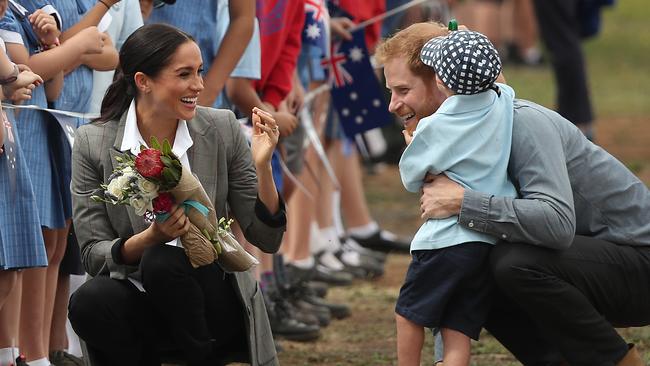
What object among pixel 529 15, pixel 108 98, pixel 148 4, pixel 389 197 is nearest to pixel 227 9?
pixel 148 4

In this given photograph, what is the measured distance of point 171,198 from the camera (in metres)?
4.34

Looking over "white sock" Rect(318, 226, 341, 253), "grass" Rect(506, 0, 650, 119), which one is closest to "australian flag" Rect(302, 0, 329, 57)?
"white sock" Rect(318, 226, 341, 253)

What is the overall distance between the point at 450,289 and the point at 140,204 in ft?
3.23

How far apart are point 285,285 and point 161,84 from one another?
230 cm

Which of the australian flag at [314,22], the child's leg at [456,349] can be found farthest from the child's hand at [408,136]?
the australian flag at [314,22]

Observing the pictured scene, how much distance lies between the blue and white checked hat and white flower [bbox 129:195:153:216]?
0.97 meters

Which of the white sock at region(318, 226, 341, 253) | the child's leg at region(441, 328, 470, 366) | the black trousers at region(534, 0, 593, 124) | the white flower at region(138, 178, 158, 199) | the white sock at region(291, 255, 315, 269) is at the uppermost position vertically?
the white flower at region(138, 178, 158, 199)

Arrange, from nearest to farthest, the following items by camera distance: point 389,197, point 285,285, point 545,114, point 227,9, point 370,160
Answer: point 545,114 < point 227,9 < point 285,285 < point 389,197 < point 370,160

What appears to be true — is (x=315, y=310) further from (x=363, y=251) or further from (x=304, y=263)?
(x=363, y=251)

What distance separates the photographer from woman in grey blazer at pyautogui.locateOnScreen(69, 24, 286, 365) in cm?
447

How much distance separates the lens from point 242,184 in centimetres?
475

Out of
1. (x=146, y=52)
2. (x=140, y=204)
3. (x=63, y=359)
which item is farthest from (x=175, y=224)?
(x=63, y=359)

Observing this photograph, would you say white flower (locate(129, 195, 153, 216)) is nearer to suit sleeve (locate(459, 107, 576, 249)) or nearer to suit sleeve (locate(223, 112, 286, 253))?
suit sleeve (locate(223, 112, 286, 253))

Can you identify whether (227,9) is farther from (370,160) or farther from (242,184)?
(370,160)
